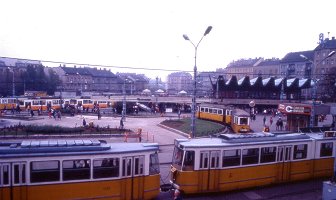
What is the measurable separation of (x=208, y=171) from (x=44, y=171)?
742cm

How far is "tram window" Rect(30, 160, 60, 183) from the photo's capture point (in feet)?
38.3

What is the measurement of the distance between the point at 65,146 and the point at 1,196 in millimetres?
2869

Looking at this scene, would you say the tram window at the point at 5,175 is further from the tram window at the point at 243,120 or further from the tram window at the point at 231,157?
the tram window at the point at 243,120

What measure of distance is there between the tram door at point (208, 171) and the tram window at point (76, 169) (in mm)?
5347

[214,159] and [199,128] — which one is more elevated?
[214,159]

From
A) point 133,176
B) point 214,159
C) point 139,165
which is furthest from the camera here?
point 214,159

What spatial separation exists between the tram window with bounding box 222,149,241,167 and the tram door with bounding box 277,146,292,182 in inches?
114

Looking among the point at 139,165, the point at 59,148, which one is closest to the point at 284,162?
the point at 139,165

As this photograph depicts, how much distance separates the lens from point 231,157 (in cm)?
1523

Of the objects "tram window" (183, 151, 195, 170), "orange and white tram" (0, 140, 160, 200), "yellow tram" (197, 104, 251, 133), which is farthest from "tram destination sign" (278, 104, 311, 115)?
"orange and white tram" (0, 140, 160, 200)

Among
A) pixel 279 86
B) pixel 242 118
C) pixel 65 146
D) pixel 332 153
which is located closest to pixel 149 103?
pixel 279 86

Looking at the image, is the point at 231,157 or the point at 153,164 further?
the point at 231,157

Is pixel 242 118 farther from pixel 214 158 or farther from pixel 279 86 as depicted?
pixel 279 86

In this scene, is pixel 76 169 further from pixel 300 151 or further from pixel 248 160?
pixel 300 151
